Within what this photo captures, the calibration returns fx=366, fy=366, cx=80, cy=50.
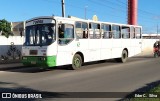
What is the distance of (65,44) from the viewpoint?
64.2 feet

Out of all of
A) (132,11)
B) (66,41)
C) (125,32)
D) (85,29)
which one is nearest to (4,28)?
(125,32)

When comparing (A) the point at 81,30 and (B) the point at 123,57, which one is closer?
(A) the point at 81,30

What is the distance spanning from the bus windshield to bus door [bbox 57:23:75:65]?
437mm

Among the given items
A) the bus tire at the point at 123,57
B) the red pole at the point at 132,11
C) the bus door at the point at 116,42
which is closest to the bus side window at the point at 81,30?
the bus door at the point at 116,42

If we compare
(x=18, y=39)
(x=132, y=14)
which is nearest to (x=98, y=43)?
(x=18, y=39)

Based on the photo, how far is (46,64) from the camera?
18391 millimetres

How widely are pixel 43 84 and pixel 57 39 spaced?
5029 mm

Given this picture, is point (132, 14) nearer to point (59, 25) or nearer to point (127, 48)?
point (127, 48)

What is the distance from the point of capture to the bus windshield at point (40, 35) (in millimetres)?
18766

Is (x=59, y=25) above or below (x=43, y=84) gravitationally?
above

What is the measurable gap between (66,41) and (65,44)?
0.19 meters

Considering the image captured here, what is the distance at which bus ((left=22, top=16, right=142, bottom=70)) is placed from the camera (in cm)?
1875

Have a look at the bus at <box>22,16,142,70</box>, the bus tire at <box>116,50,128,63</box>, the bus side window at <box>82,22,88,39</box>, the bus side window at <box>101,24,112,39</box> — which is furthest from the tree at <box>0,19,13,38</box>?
the bus side window at <box>82,22,88,39</box>

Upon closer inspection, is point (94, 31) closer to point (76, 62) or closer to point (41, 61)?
point (76, 62)
